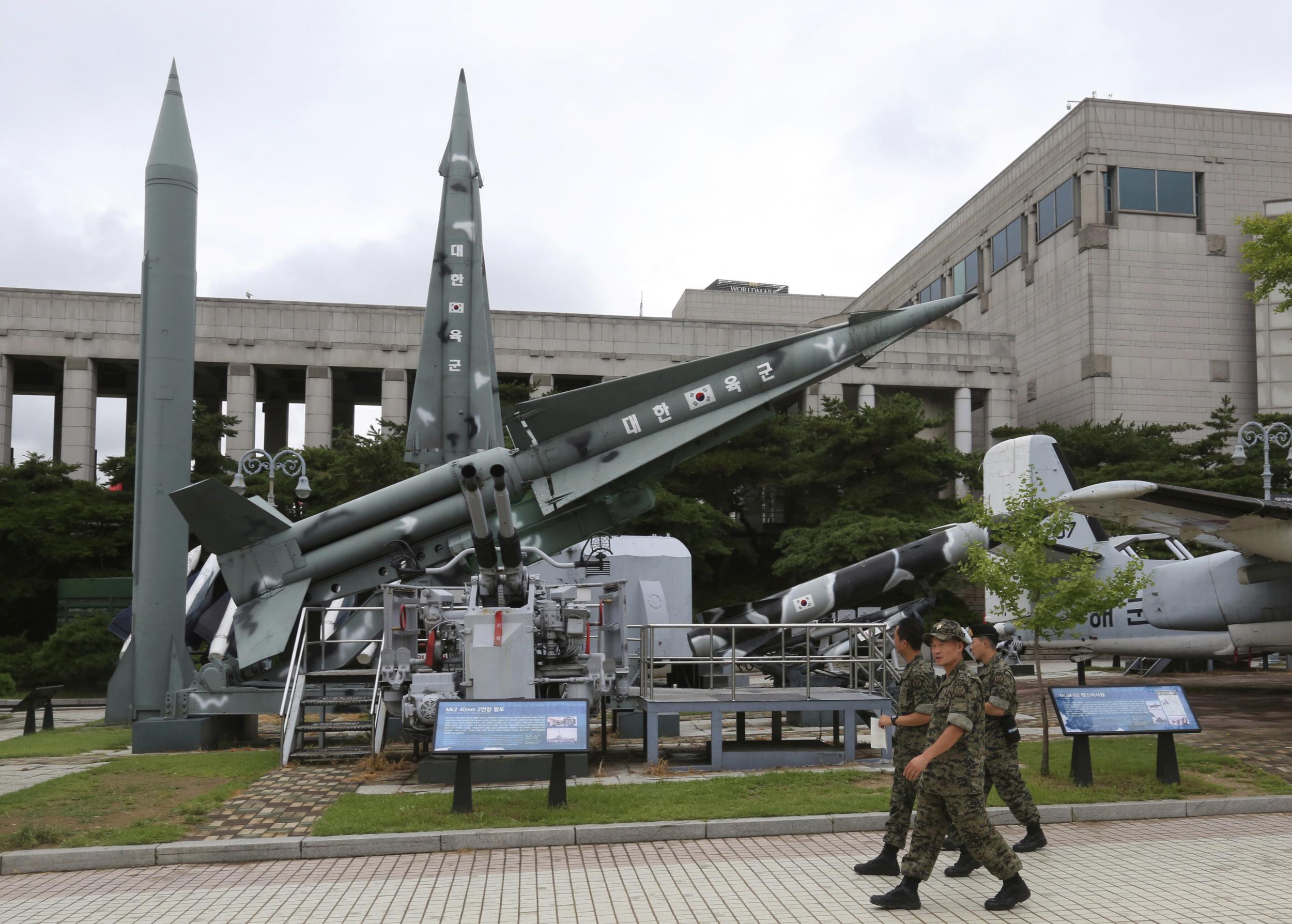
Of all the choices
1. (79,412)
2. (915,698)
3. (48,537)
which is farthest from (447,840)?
(79,412)

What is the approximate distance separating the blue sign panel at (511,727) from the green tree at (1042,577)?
15.6ft

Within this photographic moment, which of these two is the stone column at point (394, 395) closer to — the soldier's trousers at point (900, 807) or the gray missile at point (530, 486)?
the gray missile at point (530, 486)

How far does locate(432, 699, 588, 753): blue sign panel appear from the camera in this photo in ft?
27.7

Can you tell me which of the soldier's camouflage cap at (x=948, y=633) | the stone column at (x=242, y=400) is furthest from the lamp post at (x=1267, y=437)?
the stone column at (x=242, y=400)

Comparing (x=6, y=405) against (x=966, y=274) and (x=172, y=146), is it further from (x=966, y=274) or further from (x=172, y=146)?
(x=966, y=274)

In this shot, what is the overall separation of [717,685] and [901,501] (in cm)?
1538

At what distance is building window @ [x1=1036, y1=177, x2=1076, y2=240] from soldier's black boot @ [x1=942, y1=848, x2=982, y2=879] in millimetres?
41240

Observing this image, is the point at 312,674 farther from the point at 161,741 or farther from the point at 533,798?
the point at 533,798

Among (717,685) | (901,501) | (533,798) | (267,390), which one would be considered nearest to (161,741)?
(533,798)

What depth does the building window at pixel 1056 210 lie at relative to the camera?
142 ft

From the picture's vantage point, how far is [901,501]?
3188cm

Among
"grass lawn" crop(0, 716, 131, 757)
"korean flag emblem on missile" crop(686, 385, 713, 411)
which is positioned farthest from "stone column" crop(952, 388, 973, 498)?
"grass lawn" crop(0, 716, 131, 757)

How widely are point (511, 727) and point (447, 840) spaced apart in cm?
A: 104

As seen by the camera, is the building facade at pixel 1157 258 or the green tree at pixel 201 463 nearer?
the green tree at pixel 201 463
